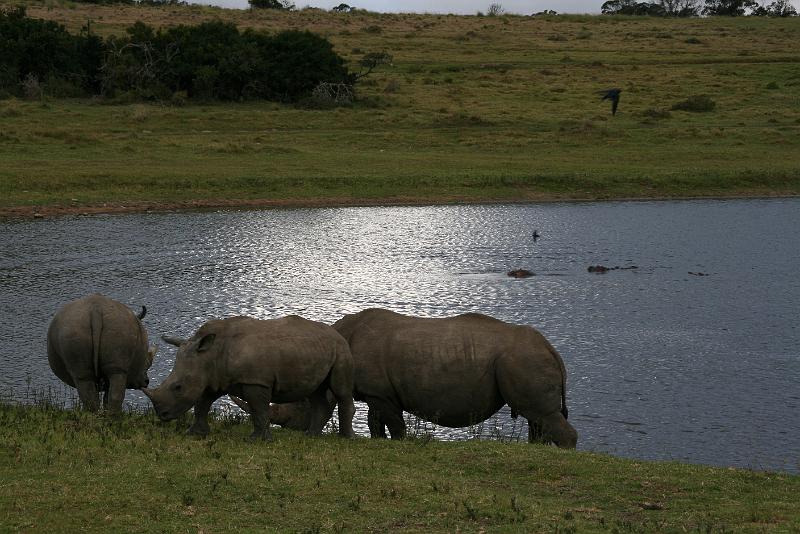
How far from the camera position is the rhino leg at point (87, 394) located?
1344 cm

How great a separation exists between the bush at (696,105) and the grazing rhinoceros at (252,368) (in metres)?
51.3

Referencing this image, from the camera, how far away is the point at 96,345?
13.3 m

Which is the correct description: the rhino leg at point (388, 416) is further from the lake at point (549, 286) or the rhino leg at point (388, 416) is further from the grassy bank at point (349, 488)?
the grassy bank at point (349, 488)

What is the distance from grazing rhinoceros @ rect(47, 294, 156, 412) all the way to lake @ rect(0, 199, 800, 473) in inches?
79.6

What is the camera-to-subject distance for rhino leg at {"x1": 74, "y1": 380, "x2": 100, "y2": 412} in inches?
529

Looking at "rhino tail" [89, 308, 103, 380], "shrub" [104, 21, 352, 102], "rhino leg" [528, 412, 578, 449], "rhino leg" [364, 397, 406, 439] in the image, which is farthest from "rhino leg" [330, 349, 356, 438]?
"shrub" [104, 21, 352, 102]

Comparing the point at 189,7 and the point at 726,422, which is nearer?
the point at 726,422

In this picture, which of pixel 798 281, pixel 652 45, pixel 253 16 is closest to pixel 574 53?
pixel 652 45

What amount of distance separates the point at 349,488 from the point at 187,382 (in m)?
2.89

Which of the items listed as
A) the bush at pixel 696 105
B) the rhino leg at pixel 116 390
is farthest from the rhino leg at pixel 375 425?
the bush at pixel 696 105

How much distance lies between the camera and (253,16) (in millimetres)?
101438

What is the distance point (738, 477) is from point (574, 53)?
3041 inches

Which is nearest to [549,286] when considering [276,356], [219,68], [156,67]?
[276,356]

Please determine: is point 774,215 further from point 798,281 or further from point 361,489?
point 361,489
